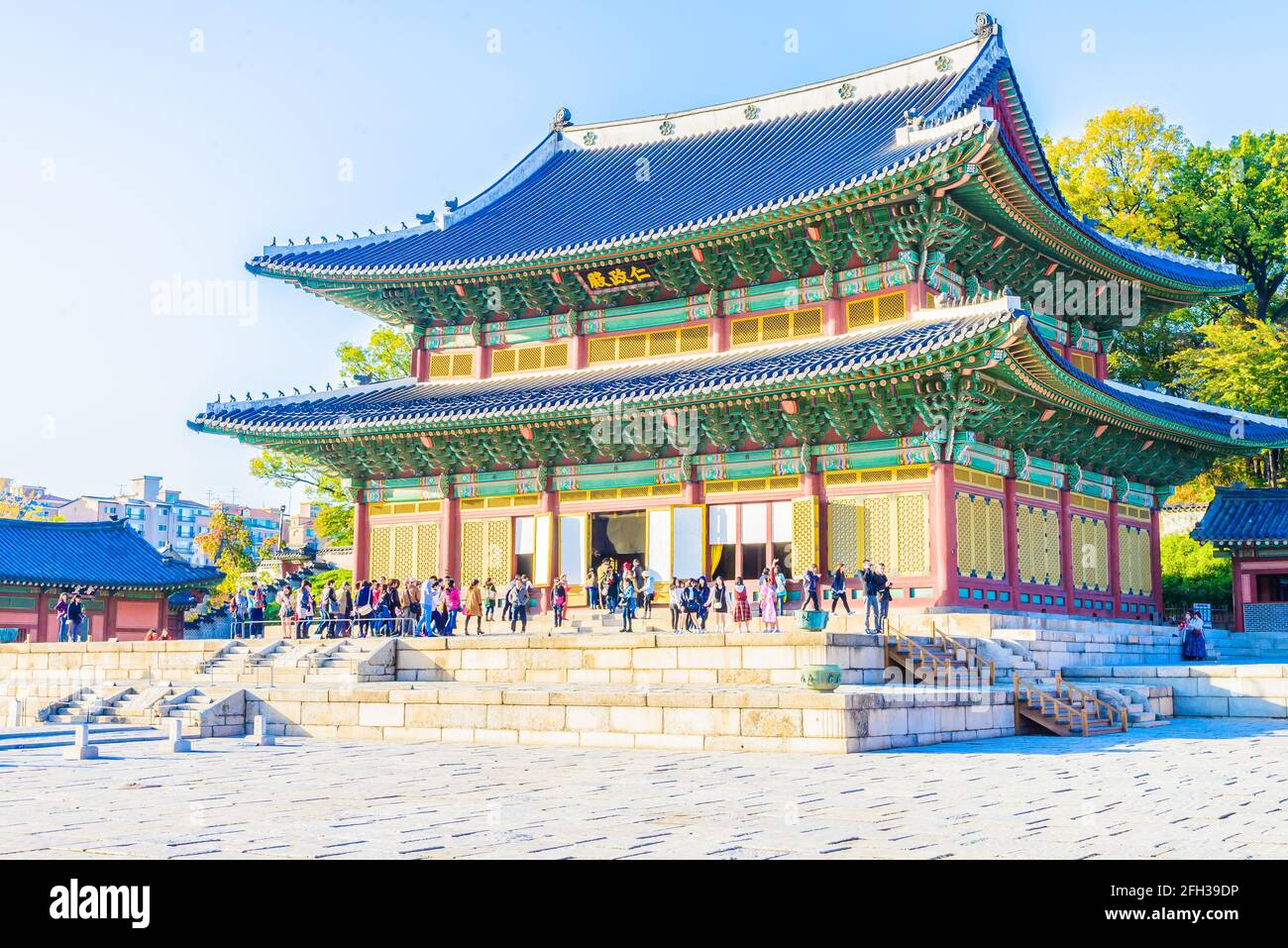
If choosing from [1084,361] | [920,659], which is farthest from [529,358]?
[920,659]

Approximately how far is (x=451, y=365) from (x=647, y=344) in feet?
20.5

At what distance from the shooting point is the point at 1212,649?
1294 inches

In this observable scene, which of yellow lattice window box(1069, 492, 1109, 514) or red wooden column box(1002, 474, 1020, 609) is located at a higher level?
yellow lattice window box(1069, 492, 1109, 514)

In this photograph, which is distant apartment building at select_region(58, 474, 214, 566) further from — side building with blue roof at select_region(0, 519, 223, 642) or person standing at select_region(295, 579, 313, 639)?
person standing at select_region(295, 579, 313, 639)

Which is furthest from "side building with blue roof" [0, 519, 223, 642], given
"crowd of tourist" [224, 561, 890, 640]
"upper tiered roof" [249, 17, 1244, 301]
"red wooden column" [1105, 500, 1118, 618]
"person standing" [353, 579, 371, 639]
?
"red wooden column" [1105, 500, 1118, 618]

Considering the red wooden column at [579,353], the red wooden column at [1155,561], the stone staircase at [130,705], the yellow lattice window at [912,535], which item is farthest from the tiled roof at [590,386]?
the red wooden column at [1155,561]

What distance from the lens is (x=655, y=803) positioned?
11.7m

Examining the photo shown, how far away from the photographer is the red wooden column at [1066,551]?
31.8 m

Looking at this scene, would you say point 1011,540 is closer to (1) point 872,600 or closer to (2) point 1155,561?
(1) point 872,600

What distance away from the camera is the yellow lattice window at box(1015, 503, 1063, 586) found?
30.3m

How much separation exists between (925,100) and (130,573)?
32.9 meters

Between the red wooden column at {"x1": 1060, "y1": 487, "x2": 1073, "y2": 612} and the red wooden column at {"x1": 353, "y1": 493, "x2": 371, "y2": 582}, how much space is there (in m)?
18.4

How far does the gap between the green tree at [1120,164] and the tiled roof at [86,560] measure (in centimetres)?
3699
